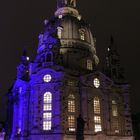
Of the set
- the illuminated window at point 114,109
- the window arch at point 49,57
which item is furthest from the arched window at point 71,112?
the illuminated window at point 114,109

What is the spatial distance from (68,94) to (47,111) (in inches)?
224

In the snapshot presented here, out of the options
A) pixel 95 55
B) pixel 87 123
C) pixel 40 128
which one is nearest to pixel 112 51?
pixel 95 55

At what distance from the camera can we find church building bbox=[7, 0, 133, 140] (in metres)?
63.9

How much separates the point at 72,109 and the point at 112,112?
10.2 meters

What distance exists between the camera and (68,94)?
217 ft

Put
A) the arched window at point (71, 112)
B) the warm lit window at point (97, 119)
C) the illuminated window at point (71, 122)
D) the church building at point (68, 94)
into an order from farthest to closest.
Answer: the warm lit window at point (97, 119)
the arched window at point (71, 112)
the illuminated window at point (71, 122)
the church building at point (68, 94)

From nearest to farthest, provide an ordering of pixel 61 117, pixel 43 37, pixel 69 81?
pixel 61 117, pixel 69 81, pixel 43 37

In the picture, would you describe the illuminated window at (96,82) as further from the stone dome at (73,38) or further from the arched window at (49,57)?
the arched window at (49,57)

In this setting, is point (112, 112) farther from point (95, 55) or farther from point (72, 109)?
point (95, 55)

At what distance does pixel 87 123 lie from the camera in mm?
65500

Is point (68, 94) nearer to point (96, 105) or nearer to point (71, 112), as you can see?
point (71, 112)

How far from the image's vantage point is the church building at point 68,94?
63906mm

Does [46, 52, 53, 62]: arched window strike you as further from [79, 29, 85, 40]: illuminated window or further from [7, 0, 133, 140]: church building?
[79, 29, 85, 40]: illuminated window

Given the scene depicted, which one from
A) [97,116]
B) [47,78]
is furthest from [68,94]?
[97,116]
